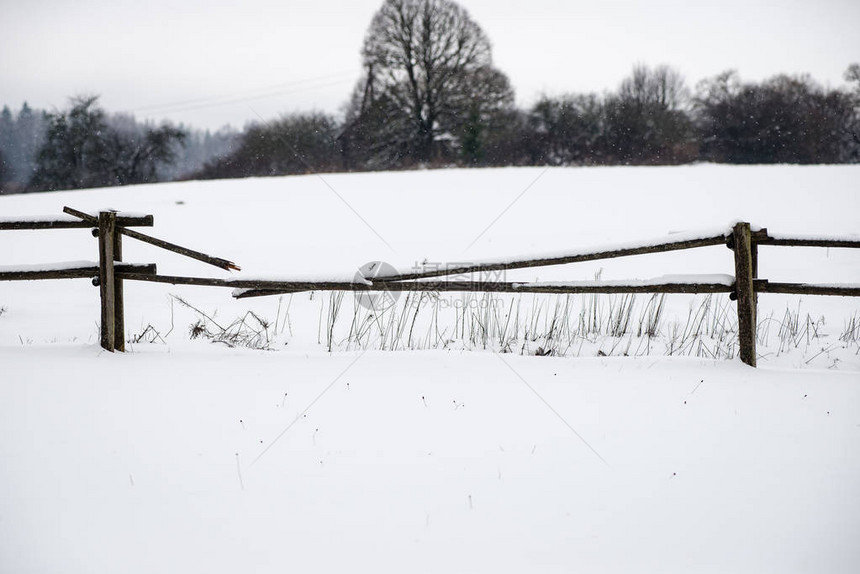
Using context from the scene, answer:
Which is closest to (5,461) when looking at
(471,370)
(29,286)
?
(471,370)

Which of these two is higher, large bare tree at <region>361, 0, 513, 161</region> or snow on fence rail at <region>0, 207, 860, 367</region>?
large bare tree at <region>361, 0, 513, 161</region>

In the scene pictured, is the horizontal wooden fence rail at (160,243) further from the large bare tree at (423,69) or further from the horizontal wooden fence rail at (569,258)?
the large bare tree at (423,69)

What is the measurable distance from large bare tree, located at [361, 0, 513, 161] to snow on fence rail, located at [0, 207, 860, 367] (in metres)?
31.7

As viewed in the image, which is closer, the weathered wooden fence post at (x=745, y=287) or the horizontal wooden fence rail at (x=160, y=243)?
the weathered wooden fence post at (x=745, y=287)

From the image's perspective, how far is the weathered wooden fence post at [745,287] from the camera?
430 cm

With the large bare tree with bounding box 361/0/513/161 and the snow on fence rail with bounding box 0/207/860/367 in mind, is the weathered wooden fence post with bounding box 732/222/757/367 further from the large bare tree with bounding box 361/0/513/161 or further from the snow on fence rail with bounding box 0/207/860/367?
the large bare tree with bounding box 361/0/513/161

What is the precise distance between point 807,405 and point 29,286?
11.6 metres

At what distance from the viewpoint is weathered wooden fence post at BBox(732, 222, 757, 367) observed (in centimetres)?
430

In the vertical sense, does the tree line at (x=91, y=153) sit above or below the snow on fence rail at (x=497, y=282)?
above

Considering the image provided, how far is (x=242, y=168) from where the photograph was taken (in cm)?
4169

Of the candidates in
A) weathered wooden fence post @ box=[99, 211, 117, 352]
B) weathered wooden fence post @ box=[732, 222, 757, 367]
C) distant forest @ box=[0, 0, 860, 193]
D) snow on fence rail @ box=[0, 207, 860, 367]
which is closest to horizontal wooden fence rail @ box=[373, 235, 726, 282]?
snow on fence rail @ box=[0, 207, 860, 367]

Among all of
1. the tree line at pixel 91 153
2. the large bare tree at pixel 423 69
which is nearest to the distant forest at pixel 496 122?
the large bare tree at pixel 423 69

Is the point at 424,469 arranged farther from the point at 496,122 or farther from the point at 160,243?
the point at 496,122

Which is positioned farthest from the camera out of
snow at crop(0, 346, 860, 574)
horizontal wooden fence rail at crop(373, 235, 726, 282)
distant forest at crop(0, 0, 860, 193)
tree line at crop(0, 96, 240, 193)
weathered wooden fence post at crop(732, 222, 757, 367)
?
tree line at crop(0, 96, 240, 193)
